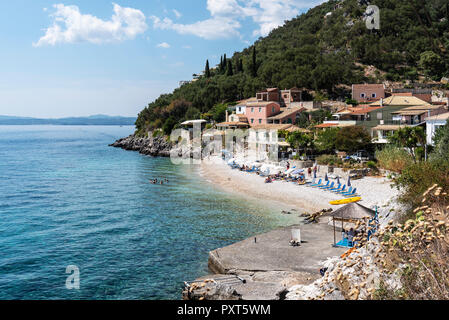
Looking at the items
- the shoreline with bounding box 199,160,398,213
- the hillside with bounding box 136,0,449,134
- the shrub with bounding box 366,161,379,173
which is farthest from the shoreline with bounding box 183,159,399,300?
the hillside with bounding box 136,0,449,134

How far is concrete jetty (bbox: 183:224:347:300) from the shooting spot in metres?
12.7

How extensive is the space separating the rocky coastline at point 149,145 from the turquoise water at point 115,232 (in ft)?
102

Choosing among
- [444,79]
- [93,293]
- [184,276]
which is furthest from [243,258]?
[444,79]

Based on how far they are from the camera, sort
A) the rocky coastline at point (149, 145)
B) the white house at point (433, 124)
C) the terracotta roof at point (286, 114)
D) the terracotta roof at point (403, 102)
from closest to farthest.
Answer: the white house at point (433, 124) → the terracotta roof at point (403, 102) → the terracotta roof at point (286, 114) → the rocky coastline at point (149, 145)

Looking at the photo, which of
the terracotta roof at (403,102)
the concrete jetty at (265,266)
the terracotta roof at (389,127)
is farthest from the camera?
the terracotta roof at (403,102)

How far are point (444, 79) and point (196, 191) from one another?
222ft

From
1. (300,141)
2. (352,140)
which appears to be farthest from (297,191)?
(300,141)

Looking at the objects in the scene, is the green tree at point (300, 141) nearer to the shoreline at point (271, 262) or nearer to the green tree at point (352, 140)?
the green tree at point (352, 140)

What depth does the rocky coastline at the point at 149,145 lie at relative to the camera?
7550 cm

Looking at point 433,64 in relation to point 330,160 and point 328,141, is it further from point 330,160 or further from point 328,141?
point 330,160

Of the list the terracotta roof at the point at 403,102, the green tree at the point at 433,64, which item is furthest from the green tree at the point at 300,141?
the green tree at the point at 433,64

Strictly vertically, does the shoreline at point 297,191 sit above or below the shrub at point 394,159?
below
